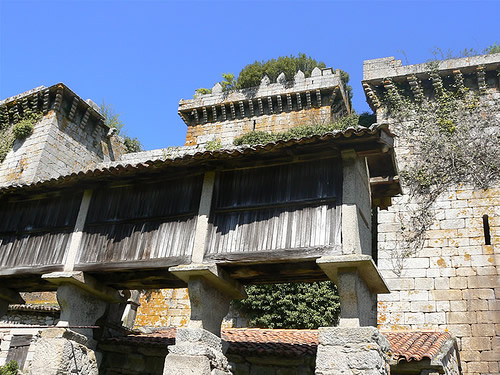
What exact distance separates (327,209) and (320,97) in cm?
1255

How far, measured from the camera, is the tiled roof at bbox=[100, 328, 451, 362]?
309 inches

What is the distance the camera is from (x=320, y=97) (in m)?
18.7

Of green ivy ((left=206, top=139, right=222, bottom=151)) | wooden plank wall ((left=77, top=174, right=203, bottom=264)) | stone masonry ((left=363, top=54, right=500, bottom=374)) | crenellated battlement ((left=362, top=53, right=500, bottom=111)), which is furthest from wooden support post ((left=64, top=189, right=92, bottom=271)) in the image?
green ivy ((left=206, top=139, right=222, bottom=151))

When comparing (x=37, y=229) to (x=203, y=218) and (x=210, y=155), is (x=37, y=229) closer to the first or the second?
(x=203, y=218)

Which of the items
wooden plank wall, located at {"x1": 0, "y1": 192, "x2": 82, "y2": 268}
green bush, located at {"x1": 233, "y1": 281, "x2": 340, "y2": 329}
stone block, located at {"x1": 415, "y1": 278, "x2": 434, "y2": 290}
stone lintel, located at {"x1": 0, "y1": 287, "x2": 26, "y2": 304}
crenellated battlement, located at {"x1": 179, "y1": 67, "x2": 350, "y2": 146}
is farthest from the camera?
crenellated battlement, located at {"x1": 179, "y1": 67, "x2": 350, "y2": 146}

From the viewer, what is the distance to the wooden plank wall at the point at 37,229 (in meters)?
8.62

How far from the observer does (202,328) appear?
6.93m

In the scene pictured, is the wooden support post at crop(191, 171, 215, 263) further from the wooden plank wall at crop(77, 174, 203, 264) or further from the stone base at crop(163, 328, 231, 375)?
the stone base at crop(163, 328, 231, 375)

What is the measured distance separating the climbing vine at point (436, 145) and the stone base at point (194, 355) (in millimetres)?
5965

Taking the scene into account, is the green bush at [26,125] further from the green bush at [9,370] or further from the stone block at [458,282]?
the stone block at [458,282]

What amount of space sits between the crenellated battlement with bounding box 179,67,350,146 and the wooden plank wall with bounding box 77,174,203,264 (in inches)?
444

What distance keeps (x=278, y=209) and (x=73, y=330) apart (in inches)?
154

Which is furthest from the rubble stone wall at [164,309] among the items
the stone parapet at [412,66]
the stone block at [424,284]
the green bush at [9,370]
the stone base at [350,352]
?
the stone base at [350,352]

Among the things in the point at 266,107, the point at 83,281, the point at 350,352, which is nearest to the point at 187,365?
the point at 350,352
